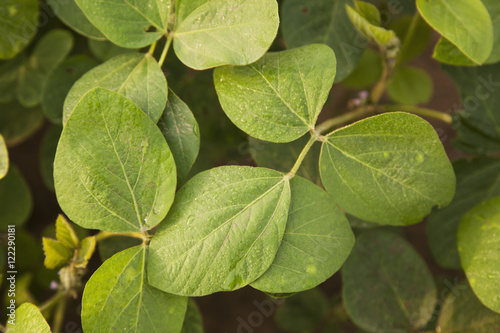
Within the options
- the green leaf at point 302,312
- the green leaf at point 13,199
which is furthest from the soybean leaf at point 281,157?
the green leaf at point 13,199

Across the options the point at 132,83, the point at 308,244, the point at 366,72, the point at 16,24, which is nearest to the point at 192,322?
the point at 308,244

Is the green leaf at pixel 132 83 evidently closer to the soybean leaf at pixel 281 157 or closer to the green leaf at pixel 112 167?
the green leaf at pixel 112 167

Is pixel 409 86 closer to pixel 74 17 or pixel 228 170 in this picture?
pixel 228 170

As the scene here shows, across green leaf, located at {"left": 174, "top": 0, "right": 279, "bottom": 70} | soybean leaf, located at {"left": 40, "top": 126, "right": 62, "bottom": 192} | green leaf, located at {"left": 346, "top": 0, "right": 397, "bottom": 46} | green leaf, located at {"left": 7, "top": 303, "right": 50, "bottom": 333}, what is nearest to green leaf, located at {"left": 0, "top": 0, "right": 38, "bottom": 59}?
soybean leaf, located at {"left": 40, "top": 126, "right": 62, "bottom": 192}

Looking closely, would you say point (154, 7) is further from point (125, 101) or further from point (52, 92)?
point (52, 92)

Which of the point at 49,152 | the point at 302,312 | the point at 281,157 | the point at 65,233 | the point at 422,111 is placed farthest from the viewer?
the point at 302,312

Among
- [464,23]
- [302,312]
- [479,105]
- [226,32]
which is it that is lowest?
[302,312]
